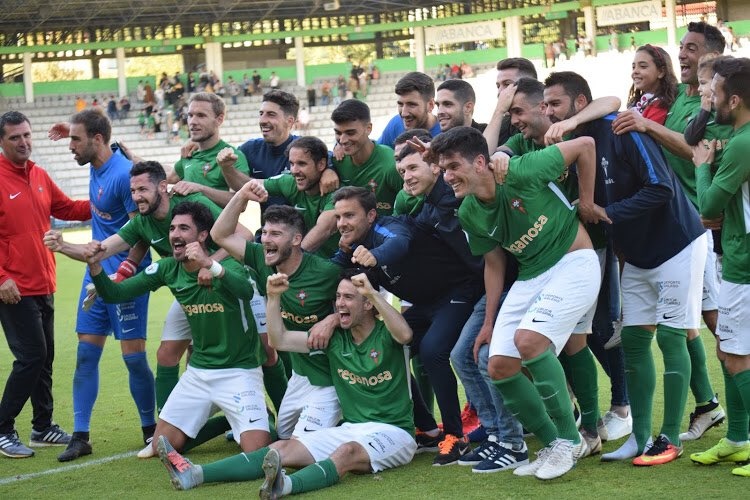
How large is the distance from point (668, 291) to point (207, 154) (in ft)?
12.2

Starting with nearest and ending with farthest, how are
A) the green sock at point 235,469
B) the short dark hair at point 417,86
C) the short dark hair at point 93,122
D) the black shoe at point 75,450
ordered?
the green sock at point 235,469
the black shoe at point 75,450
the short dark hair at point 417,86
the short dark hair at point 93,122

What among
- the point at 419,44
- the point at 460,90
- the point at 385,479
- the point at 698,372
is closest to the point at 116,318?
the point at 385,479

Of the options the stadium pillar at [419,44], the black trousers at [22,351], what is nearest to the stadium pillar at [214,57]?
the stadium pillar at [419,44]

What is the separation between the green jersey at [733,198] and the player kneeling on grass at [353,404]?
1963mm

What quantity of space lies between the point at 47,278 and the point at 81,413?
113 centimetres

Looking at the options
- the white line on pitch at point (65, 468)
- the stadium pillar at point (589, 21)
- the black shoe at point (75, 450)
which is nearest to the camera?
the white line on pitch at point (65, 468)

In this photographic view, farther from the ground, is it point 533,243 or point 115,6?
point 115,6

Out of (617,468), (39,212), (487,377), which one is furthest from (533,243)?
(39,212)

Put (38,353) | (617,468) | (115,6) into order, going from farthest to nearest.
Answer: (115,6) < (38,353) < (617,468)

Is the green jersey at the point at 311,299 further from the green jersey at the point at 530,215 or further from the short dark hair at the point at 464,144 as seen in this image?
the short dark hair at the point at 464,144

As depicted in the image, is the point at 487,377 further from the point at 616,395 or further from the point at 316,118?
the point at 316,118

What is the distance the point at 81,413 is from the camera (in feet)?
24.8

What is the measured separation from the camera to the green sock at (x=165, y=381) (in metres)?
7.61

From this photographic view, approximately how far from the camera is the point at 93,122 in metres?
7.91
